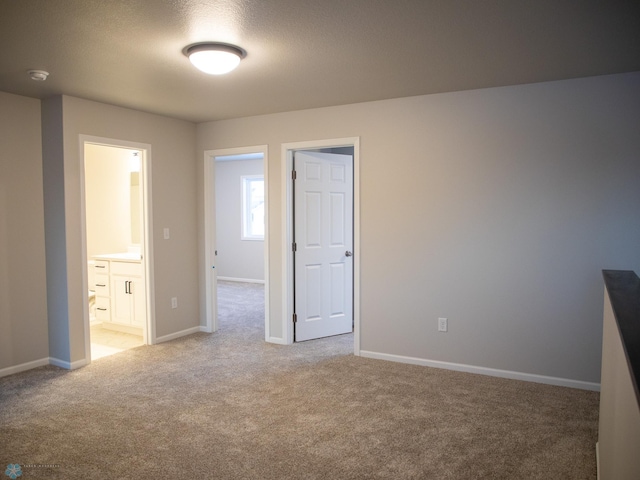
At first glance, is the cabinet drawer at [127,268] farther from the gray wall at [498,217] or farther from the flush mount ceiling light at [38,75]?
the gray wall at [498,217]

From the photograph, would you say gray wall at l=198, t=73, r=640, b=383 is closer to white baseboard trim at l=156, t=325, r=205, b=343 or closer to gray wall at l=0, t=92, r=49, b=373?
white baseboard trim at l=156, t=325, r=205, b=343

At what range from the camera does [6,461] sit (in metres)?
2.55

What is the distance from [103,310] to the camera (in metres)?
5.54

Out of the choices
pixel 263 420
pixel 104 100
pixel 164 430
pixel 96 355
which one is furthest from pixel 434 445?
pixel 104 100

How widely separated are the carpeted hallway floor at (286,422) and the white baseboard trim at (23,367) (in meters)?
0.09

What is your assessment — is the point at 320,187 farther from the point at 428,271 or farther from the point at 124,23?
the point at 124,23

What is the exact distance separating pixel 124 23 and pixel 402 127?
248cm

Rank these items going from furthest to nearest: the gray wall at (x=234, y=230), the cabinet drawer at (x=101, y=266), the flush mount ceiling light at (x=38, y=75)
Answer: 1. the gray wall at (x=234, y=230)
2. the cabinet drawer at (x=101, y=266)
3. the flush mount ceiling light at (x=38, y=75)

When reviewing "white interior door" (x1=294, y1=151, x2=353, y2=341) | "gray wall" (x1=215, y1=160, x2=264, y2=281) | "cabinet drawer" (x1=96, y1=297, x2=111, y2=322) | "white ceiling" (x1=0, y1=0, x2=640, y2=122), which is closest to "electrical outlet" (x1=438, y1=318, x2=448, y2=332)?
"white interior door" (x1=294, y1=151, x2=353, y2=341)

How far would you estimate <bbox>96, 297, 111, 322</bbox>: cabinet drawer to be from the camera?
5504mm

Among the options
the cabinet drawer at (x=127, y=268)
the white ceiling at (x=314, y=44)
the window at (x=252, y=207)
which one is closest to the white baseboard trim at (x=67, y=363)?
the cabinet drawer at (x=127, y=268)

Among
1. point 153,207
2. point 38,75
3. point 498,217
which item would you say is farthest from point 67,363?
point 498,217

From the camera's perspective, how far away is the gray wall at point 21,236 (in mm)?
3971

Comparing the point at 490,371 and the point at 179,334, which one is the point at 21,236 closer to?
the point at 179,334
